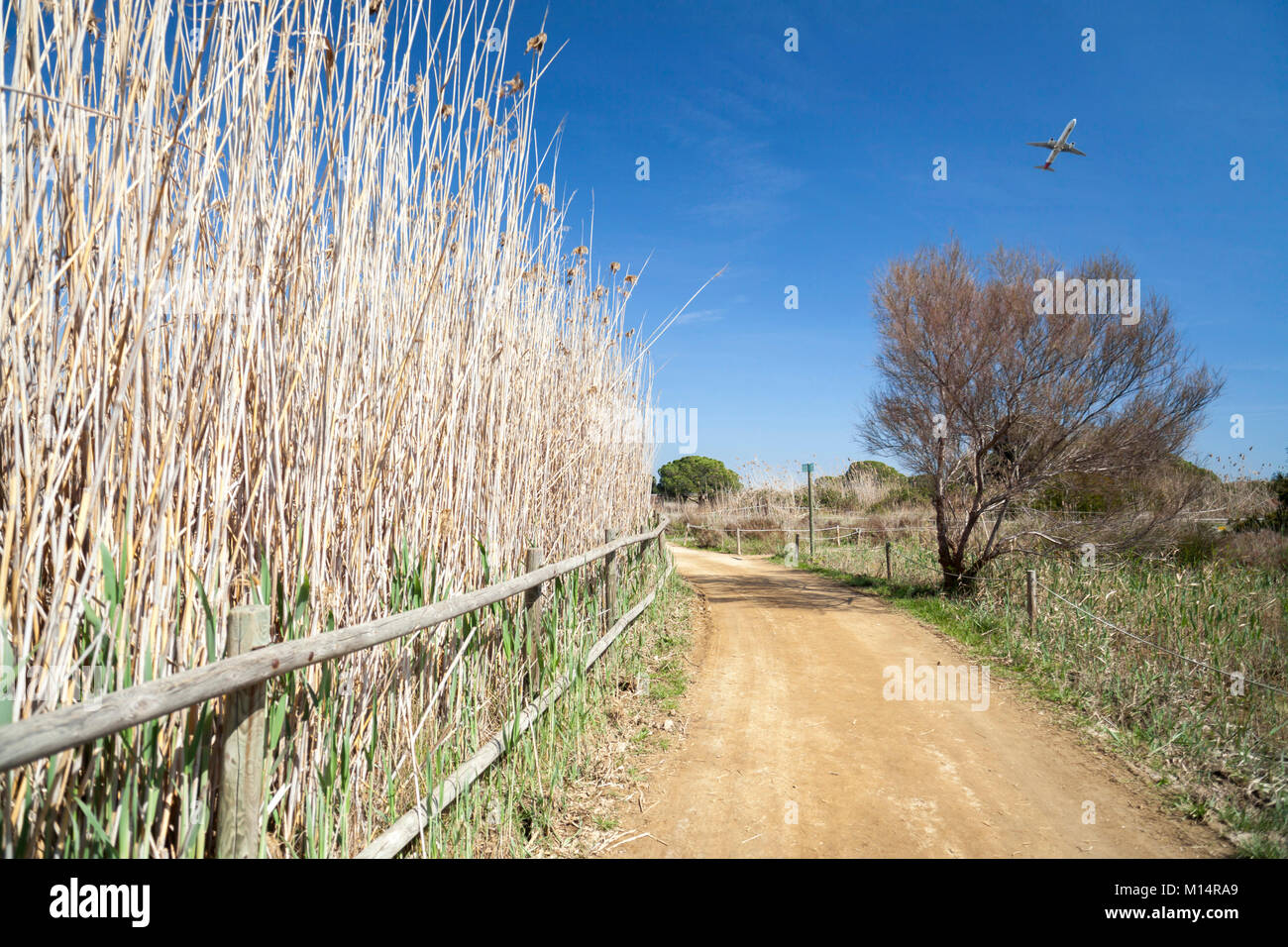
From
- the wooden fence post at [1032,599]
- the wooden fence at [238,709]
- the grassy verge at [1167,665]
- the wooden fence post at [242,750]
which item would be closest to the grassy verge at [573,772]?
the wooden fence at [238,709]

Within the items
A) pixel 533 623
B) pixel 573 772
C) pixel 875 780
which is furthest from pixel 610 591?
pixel 875 780

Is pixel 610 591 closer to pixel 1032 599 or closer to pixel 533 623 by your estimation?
pixel 533 623

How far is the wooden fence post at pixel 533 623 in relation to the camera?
3.45 meters

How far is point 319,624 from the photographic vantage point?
78.5 inches

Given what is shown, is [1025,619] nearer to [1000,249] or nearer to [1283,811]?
[1283,811]

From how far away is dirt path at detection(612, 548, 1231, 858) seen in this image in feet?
9.11

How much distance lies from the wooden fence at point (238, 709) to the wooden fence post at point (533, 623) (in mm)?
926

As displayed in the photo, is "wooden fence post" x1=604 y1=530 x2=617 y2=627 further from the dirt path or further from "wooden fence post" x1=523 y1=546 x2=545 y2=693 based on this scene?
"wooden fence post" x1=523 y1=546 x2=545 y2=693

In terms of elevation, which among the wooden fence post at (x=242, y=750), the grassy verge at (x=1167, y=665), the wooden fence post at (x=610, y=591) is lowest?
the grassy verge at (x=1167, y=665)

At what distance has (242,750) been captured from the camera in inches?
59.6

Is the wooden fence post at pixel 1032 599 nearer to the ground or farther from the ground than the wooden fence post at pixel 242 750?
Answer: nearer to the ground

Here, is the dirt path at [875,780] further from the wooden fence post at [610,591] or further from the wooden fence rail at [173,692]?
the wooden fence rail at [173,692]

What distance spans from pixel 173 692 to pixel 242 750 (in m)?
0.37

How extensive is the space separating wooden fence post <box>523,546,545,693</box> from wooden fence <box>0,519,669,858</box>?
3.04ft
